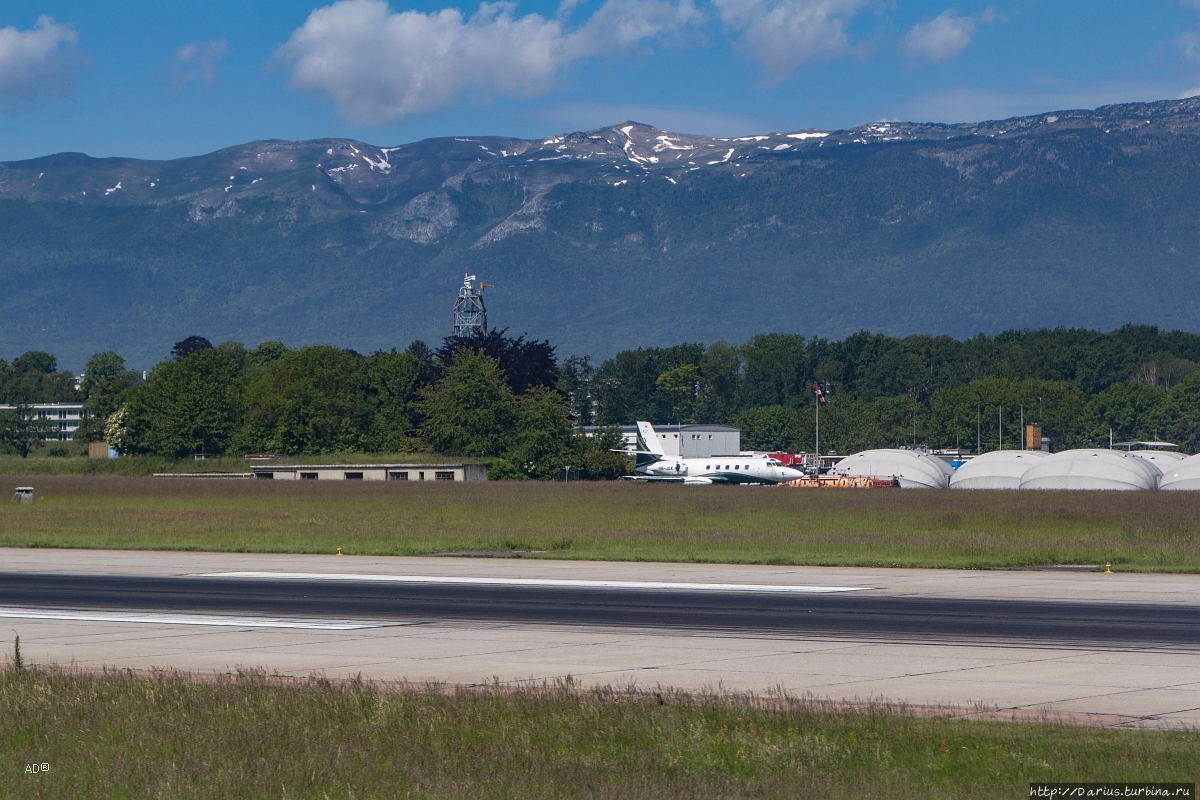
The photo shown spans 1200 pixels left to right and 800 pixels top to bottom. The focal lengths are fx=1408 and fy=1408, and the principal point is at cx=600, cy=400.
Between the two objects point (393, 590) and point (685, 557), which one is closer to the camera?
point (393, 590)

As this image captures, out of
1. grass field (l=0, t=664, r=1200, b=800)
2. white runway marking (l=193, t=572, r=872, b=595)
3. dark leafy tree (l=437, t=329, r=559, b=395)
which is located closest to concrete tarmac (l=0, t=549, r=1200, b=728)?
grass field (l=0, t=664, r=1200, b=800)

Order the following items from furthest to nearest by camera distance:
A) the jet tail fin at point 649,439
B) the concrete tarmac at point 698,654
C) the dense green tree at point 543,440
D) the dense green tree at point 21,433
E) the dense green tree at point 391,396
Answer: the dense green tree at point 21,433, the jet tail fin at point 649,439, the dense green tree at point 391,396, the dense green tree at point 543,440, the concrete tarmac at point 698,654

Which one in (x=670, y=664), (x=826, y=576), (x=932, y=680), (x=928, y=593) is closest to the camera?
(x=932, y=680)

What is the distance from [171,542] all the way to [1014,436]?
166 m

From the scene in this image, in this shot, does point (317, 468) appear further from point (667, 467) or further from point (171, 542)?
point (171, 542)

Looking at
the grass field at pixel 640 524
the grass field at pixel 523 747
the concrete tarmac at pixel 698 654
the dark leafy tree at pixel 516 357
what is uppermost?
the dark leafy tree at pixel 516 357

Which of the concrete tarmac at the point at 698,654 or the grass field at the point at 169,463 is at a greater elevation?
the grass field at the point at 169,463

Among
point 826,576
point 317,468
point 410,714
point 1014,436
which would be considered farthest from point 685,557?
point 1014,436

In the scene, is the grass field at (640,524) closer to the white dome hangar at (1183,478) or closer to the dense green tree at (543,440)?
the white dome hangar at (1183,478)

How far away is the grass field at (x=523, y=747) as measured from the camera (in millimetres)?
10812

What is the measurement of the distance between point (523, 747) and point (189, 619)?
12.7 m

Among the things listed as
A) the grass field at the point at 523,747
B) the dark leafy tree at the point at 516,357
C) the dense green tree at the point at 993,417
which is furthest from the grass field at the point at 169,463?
the dense green tree at the point at 993,417

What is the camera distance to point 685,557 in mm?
36656

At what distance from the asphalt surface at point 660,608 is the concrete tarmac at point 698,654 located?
1.23 ft
